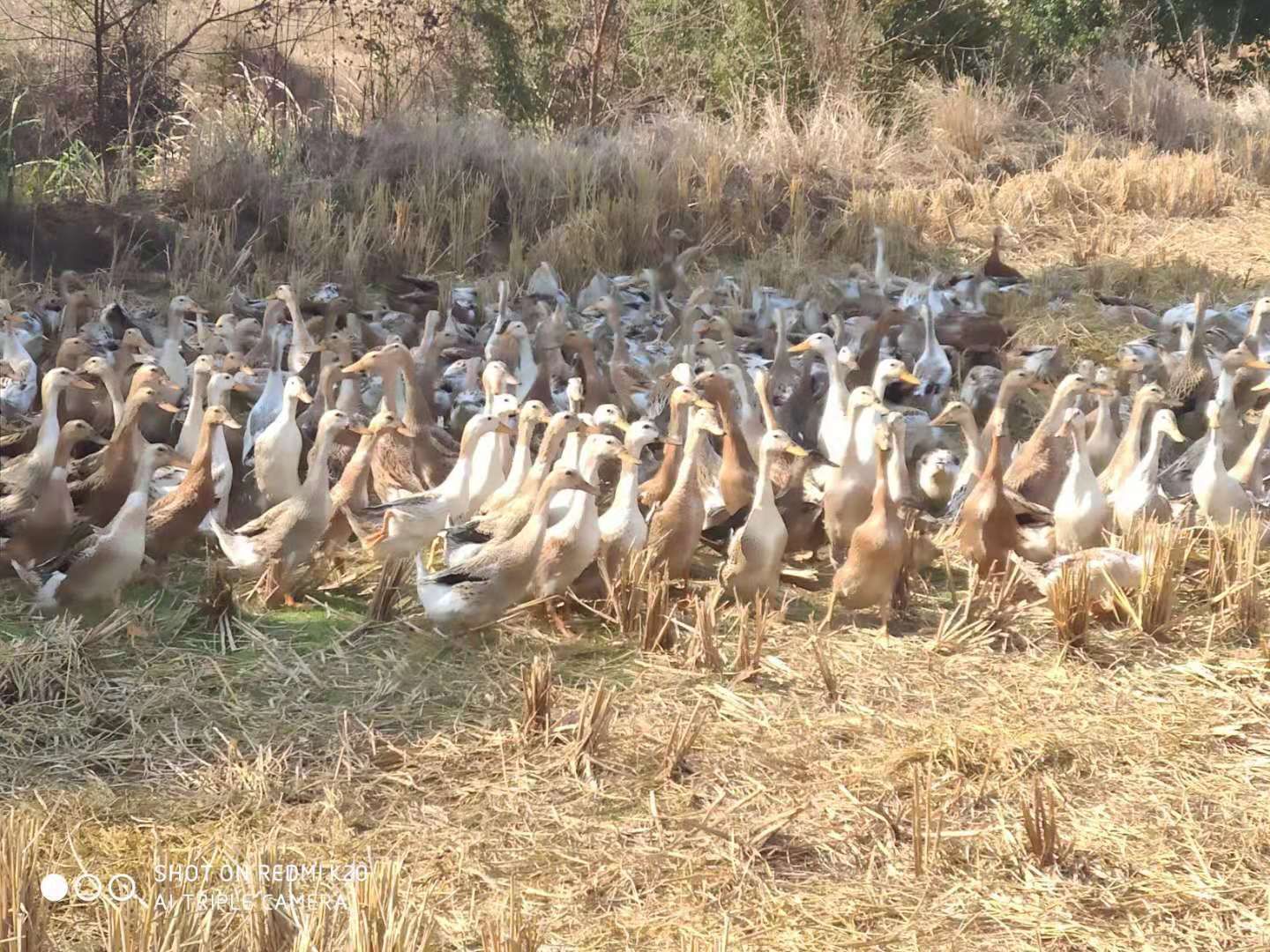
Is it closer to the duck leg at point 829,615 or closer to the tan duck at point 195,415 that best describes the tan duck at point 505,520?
the duck leg at point 829,615

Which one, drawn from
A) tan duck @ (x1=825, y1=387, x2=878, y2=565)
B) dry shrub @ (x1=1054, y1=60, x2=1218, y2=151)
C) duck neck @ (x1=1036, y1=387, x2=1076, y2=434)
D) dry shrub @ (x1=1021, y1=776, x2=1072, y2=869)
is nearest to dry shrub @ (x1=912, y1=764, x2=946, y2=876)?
dry shrub @ (x1=1021, y1=776, x2=1072, y2=869)

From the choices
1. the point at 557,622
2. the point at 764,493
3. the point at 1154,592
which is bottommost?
the point at 557,622

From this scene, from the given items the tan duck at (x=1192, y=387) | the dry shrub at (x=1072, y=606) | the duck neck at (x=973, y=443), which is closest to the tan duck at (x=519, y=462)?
the duck neck at (x=973, y=443)

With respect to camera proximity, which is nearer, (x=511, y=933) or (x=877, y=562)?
(x=511, y=933)

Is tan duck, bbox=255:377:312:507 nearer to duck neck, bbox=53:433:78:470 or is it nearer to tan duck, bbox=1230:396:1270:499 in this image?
duck neck, bbox=53:433:78:470

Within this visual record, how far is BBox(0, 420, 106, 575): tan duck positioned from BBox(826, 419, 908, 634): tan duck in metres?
2.93

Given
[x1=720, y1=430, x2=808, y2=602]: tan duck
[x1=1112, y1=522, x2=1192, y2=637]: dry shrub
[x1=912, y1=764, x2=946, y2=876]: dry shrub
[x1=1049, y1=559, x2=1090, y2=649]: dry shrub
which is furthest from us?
[x1=720, y1=430, x2=808, y2=602]: tan duck

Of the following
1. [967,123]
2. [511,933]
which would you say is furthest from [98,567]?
[967,123]

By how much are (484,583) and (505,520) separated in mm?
411

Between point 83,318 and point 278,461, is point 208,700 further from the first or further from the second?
point 83,318

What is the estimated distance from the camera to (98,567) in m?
5.10

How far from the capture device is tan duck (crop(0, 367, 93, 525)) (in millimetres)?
5594

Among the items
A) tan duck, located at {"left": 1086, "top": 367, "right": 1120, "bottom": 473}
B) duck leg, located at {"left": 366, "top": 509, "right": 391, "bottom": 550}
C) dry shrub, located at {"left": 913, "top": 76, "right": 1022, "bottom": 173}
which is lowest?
duck leg, located at {"left": 366, "top": 509, "right": 391, "bottom": 550}

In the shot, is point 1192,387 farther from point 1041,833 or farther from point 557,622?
point 1041,833
